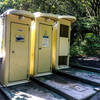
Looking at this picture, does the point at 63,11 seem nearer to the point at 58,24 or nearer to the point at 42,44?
the point at 58,24

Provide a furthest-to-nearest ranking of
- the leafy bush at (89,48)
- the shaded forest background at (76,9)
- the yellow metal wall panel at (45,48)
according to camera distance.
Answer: the shaded forest background at (76,9)
the leafy bush at (89,48)
the yellow metal wall panel at (45,48)

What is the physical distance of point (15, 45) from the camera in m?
3.51

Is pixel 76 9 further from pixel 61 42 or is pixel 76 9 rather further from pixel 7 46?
pixel 7 46

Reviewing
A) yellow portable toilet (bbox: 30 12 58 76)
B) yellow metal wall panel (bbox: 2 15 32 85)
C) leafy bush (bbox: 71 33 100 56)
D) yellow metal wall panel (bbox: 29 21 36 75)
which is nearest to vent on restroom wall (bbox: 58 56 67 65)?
yellow portable toilet (bbox: 30 12 58 76)

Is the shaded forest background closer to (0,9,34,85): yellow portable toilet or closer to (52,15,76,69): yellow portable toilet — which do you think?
(52,15,76,69): yellow portable toilet

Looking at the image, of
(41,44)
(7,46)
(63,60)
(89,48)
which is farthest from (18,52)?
(89,48)

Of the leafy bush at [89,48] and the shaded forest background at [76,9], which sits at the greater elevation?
the shaded forest background at [76,9]

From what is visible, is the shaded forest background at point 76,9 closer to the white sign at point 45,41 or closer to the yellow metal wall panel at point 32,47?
the white sign at point 45,41

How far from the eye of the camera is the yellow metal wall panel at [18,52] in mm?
3447

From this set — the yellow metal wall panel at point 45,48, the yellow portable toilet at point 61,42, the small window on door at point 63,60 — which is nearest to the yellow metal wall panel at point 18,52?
the yellow metal wall panel at point 45,48

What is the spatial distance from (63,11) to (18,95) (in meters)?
7.20

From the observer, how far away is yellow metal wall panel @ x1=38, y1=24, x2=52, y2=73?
4189 millimetres

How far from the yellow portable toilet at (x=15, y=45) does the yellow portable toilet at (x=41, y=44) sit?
0.30m

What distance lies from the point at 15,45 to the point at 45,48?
127cm
